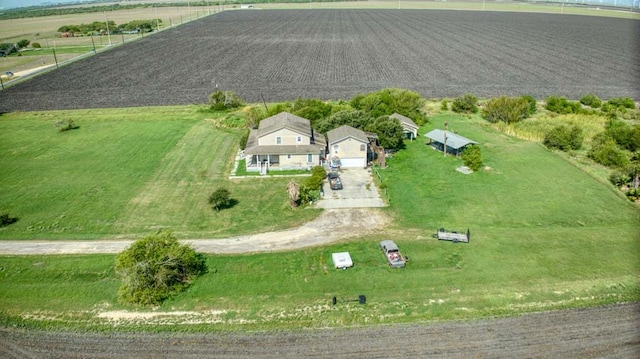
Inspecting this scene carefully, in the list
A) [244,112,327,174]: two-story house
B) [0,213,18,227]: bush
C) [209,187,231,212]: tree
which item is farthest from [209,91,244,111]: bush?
[0,213,18,227]: bush

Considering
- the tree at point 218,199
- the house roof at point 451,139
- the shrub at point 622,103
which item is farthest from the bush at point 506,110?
the tree at point 218,199

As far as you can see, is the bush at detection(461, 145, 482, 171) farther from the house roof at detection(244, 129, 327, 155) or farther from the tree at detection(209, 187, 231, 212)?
the tree at detection(209, 187, 231, 212)

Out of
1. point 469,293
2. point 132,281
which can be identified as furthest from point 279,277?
point 469,293

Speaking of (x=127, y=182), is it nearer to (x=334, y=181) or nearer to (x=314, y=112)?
(x=334, y=181)

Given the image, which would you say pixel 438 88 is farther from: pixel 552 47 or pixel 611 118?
pixel 552 47

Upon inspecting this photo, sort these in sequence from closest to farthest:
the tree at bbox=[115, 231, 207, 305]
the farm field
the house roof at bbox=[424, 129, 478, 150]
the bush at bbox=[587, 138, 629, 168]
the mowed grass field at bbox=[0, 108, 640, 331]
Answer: the mowed grass field at bbox=[0, 108, 640, 331] → the tree at bbox=[115, 231, 207, 305] → the bush at bbox=[587, 138, 629, 168] → the house roof at bbox=[424, 129, 478, 150] → the farm field

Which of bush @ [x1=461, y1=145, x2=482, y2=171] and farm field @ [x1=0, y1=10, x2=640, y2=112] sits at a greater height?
farm field @ [x1=0, y1=10, x2=640, y2=112]

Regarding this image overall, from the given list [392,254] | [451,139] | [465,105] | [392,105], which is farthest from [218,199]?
[465,105]
